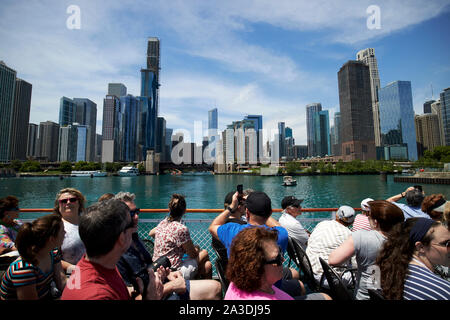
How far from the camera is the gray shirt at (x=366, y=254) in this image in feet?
7.42

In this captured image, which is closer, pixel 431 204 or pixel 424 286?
pixel 424 286

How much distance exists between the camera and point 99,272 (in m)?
1.36

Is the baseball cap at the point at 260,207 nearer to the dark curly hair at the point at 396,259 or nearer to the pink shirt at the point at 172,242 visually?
the pink shirt at the point at 172,242

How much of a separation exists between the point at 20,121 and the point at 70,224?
18760 cm

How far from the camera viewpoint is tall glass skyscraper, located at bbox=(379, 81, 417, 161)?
137125 millimetres

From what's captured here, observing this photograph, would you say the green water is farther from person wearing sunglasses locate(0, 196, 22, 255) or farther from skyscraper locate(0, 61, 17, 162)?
skyscraper locate(0, 61, 17, 162)

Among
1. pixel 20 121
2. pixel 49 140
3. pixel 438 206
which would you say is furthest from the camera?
pixel 49 140

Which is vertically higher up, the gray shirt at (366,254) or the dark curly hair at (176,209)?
the dark curly hair at (176,209)

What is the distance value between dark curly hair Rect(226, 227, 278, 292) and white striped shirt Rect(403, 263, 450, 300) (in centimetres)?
119

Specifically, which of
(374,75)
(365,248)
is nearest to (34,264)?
(365,248)

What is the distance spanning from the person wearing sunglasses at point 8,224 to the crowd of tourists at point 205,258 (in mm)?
105

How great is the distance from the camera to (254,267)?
147 centimetres

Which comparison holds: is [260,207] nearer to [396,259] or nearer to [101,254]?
[396,259]

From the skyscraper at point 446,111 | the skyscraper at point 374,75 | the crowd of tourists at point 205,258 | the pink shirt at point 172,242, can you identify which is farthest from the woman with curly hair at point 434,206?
the skyscraper at point 374,75
